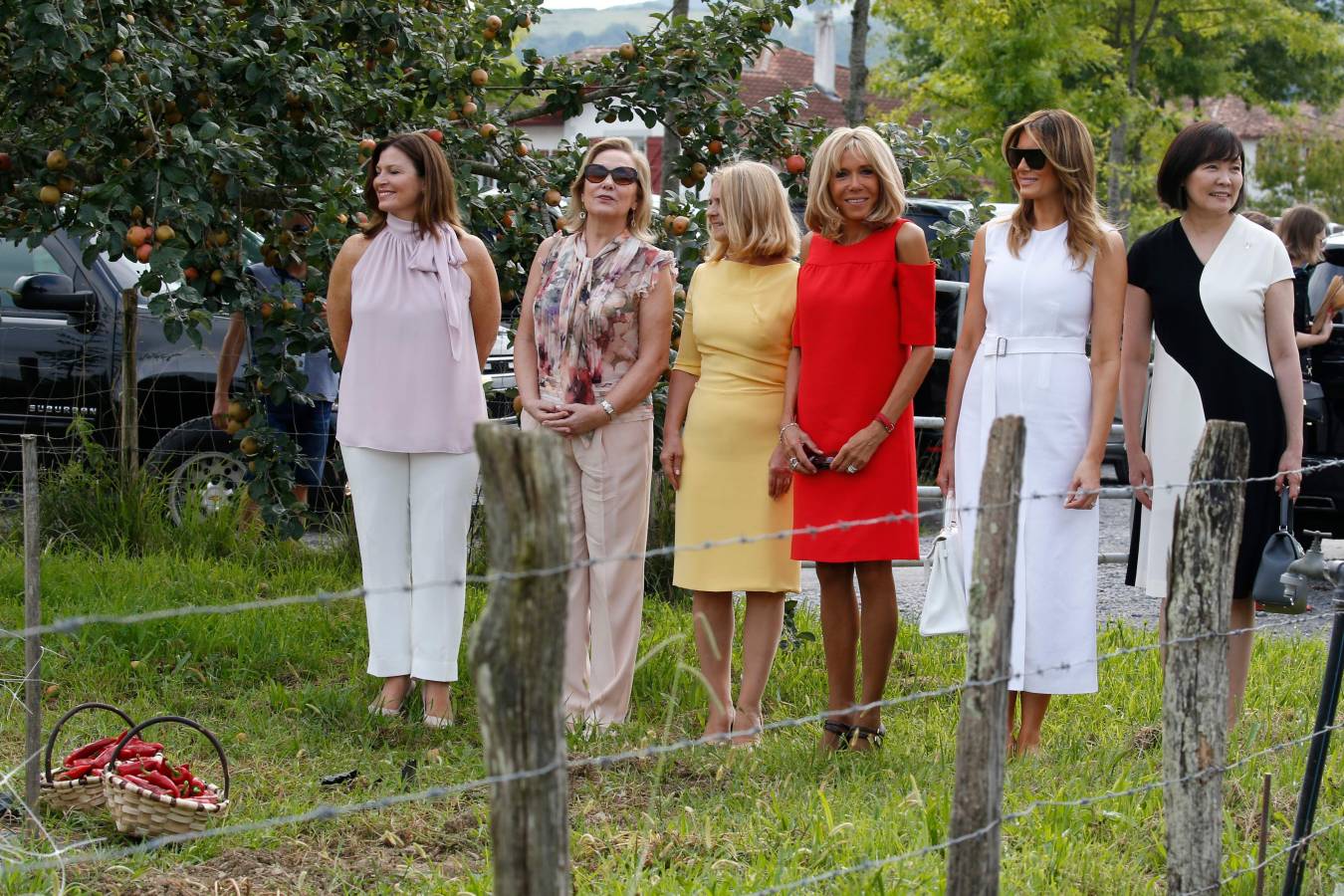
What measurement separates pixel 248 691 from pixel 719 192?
2.53 meters

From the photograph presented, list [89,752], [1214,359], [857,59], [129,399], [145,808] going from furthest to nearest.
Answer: [857,59] < [129,399] < [1214,359] < [89,752] < [145,808]

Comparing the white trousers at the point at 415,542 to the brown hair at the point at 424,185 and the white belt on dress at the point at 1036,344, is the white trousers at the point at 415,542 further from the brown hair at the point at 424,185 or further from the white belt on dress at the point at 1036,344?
the white belt on dress at the point at 1036,344

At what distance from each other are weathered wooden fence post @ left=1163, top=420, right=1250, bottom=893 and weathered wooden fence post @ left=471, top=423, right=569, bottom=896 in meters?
1.61

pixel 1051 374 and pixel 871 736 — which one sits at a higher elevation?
pixel 1051 374

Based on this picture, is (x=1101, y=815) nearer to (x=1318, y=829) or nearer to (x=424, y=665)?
(x=1318, y=829)

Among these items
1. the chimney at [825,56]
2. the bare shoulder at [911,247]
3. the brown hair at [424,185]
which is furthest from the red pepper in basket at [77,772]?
the chimney at [825,56]

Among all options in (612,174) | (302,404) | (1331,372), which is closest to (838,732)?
(612,174)

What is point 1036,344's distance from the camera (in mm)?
5129

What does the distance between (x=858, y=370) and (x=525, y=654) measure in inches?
114

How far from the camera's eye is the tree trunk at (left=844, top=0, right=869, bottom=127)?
14719 millimetres

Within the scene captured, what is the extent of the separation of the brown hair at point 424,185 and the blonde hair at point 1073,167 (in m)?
1.92

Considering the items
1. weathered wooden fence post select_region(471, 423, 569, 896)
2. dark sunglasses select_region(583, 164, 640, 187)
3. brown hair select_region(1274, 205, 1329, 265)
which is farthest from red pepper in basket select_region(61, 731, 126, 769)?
brown hair select_region(1274, 205, 1329, 265)

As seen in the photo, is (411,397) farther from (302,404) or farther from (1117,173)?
(1117,173)

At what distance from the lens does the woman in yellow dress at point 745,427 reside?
17.9 feet
